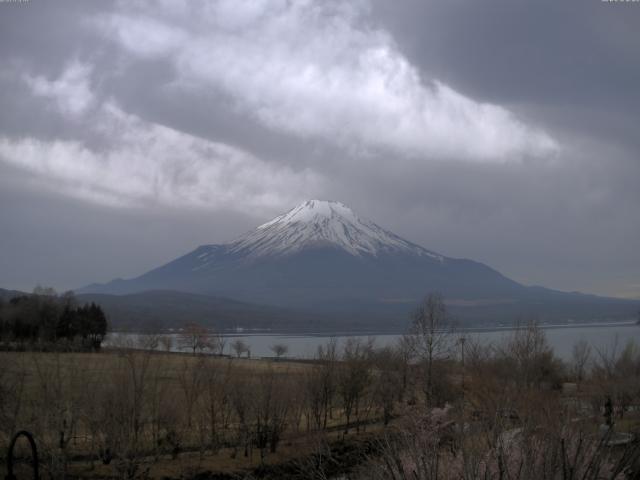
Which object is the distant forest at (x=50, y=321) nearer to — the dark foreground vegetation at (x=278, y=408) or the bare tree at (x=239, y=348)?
the bare tree at (x=239, y=348)

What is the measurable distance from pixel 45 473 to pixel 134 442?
4192mm

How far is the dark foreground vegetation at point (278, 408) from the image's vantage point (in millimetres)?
23095

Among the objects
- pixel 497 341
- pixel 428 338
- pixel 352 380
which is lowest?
pixel 352 380

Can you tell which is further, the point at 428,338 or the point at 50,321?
the point at 50,321

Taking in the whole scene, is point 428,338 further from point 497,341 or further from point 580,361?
point 497,341

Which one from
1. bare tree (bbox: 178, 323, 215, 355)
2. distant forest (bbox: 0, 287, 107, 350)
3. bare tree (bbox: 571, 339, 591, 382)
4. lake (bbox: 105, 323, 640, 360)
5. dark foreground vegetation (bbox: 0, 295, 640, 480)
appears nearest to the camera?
dark foreground vegetation (bbox: 0, 295, 640, 480)

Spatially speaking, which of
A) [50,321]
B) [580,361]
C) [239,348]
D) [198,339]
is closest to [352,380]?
[580,361]

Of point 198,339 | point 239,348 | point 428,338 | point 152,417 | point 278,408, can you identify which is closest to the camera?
point 152,417

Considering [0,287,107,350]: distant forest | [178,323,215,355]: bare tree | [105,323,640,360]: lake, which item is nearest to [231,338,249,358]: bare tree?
[105,323,640,360]: lake

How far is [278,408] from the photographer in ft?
119

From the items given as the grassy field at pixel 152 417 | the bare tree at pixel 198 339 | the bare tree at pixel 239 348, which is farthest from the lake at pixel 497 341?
the grassy field at pixel 152 417

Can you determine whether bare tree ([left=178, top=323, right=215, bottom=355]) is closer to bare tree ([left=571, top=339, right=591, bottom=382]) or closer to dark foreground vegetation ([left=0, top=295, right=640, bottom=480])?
dark foreground vegetation ([left=0, top=295, right=640, bottom=480])

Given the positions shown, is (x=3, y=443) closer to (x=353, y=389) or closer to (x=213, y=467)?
(x=213, y=467)

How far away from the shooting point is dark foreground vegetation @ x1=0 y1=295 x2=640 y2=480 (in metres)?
23.1
